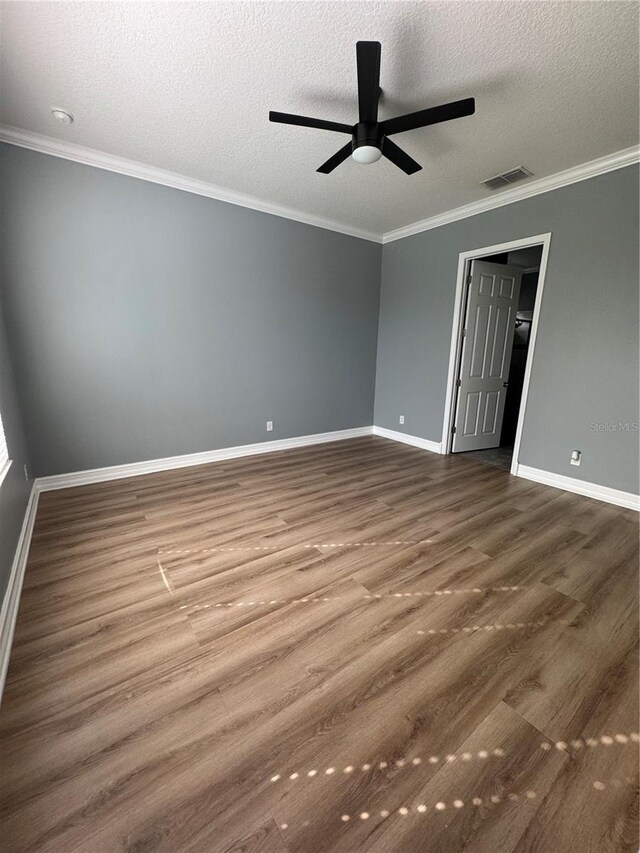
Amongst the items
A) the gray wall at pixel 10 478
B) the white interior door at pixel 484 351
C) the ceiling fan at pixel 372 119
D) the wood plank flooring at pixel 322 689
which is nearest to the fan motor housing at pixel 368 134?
the ceiling fan at pixel 372 119

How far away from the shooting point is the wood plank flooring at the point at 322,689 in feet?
3.18

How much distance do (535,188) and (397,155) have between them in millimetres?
1870

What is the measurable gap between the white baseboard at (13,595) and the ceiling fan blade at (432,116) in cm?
325

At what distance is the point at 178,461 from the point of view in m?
3.73

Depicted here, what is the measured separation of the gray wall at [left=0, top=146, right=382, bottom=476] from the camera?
2830 mm

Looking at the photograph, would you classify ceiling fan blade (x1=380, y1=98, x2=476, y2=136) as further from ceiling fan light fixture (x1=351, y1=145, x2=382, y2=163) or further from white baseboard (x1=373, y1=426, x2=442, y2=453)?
white baseboard (x1=373, y1=426, x2=442, y2=453)

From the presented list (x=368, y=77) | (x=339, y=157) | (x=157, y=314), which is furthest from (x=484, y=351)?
(x=157, y=314)

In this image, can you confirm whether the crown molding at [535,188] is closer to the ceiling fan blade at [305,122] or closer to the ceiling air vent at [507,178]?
the ceiling air vent at [507,178]

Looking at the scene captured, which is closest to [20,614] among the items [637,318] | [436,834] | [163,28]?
[436,834]

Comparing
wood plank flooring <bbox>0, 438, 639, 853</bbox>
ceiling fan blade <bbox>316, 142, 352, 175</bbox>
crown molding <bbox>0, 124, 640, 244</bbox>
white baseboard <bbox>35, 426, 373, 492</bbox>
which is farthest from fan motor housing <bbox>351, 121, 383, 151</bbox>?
white baseboard <bbox>35, 426, 373, 492</bbox>

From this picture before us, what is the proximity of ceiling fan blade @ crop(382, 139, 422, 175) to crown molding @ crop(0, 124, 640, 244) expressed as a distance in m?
1.68

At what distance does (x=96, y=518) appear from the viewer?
8.61ft

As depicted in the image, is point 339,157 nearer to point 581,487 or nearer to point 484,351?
point 484,351

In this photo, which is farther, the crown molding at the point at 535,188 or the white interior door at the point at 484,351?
the white interior door at the point at 484,351
